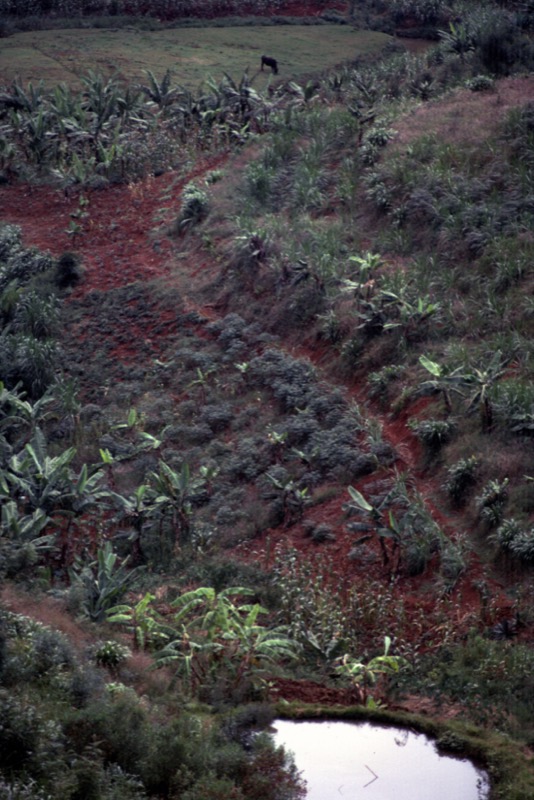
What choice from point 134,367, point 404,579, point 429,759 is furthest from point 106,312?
point 429,759

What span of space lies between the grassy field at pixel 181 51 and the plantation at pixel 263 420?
3.34 meters

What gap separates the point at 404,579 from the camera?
11320 millimetres

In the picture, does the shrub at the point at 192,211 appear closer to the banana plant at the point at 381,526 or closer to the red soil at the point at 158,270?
the red soil at the point at 158,270

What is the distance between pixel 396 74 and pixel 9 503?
54.8ft

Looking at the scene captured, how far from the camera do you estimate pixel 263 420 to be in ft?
48.8

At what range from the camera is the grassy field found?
30.1 metres

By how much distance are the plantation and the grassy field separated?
3.34 m

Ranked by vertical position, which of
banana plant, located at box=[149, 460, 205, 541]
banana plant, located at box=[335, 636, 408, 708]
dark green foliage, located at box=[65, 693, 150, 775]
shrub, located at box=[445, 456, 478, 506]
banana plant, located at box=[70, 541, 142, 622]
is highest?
dark green foliage, located at box=[65, 693, 150, 775]

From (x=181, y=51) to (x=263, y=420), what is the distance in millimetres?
20889

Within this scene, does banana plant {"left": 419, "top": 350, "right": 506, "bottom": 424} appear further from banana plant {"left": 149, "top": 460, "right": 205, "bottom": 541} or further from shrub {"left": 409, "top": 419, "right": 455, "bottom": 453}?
banana plant {"left": 149, "top": 460, "right": 205, "bottom": 541}

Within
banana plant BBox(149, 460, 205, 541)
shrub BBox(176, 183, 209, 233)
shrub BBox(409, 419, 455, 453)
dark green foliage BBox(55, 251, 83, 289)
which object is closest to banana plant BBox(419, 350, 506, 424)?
shrub BBox(409, 419, 455, 453)

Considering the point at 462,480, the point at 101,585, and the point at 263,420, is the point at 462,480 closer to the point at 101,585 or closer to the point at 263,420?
the point at 263,420

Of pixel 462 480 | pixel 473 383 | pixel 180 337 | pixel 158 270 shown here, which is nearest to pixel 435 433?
pixel 473 383

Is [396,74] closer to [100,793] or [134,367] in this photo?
[134,367]
